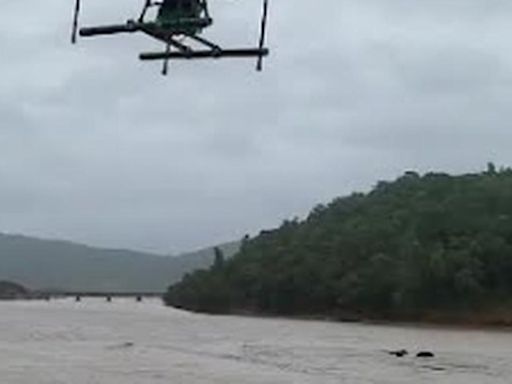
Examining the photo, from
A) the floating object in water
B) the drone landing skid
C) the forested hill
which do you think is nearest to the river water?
the floating object in water

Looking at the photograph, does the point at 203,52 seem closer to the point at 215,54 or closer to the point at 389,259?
the point at 215,54

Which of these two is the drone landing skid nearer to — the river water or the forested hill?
the river water

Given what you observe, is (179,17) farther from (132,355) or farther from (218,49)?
(132,355)

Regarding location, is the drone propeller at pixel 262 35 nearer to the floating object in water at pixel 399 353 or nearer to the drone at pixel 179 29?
the drone at pixel 179 29

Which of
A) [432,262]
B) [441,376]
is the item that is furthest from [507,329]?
[441,376]

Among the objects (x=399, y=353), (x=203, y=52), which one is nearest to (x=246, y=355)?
(x=399, y=353)

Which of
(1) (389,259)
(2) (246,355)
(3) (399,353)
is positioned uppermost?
(1) (389,259)
